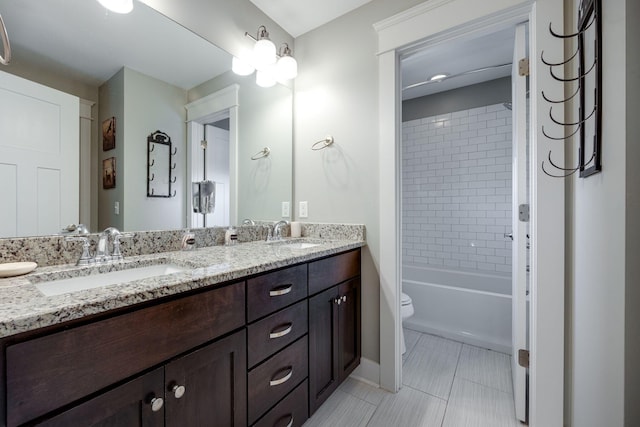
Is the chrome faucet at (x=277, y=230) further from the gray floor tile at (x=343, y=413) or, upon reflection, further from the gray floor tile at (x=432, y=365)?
the gray floor tile at (x=432, y=365)

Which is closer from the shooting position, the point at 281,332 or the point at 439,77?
the point at 281,332

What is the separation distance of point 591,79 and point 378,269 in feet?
4.04

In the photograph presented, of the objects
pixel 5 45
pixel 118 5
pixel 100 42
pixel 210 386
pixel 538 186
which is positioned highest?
pixel 118 5

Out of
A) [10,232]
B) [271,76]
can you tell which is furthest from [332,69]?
[10,232]

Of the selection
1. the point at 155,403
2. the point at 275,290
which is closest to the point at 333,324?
the point at 275,290

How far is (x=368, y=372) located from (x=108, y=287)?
1549 mm

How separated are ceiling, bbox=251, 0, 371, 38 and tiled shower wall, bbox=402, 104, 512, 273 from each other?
187 centimetres

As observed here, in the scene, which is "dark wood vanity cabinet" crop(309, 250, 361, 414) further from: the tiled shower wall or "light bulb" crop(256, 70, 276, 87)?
the tiled shower wall

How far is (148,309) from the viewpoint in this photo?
0.71 meters

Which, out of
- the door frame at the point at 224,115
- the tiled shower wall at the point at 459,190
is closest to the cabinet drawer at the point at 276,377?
the door frame at the point at 224,115

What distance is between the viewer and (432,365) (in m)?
1.90

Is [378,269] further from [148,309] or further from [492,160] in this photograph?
[492,160]

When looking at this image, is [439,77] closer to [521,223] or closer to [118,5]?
[521,223]

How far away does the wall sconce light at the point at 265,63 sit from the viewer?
1.65 meters
